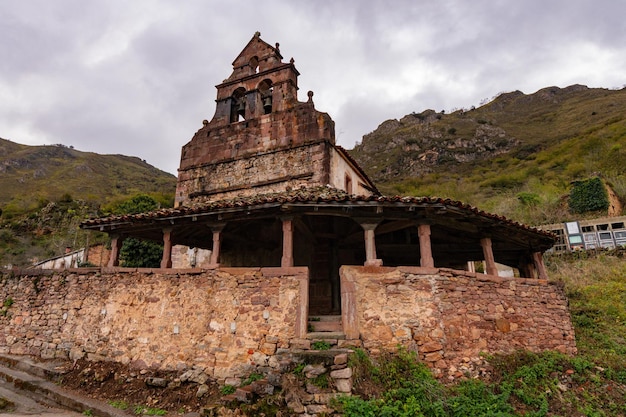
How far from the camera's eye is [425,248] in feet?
27.2

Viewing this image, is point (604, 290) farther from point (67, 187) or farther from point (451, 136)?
point (67, 187)

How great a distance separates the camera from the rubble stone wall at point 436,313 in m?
7.44

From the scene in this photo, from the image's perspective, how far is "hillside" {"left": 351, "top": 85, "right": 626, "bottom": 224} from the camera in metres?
37.1

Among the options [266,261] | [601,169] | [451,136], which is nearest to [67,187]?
[266,261]

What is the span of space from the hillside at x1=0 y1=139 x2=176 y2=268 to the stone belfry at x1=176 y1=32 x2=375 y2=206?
74.4ft

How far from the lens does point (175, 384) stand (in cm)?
785

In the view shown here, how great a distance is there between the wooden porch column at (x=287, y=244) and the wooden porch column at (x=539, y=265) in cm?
765

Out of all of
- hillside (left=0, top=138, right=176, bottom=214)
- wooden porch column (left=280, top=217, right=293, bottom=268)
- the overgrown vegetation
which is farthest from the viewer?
hillside (left=0, top=138, right=176, bottom=214)

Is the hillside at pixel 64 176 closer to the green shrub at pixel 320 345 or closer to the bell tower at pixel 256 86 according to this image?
the bell tower at pixel 256 86

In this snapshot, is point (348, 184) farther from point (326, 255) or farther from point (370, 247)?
point (370, 247)

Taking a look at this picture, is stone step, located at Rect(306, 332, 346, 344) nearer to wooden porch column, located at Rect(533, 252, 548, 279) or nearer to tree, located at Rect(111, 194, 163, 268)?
wooden porch column, located at Rect(533, 252, 548, 279)

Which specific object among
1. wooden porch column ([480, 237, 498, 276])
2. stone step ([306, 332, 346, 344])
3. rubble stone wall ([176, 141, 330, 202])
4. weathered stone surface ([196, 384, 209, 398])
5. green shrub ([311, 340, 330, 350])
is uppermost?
rubble stone wall ([176, 141, 330, 202])

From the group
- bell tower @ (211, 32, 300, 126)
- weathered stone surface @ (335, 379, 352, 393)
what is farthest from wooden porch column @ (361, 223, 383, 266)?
bell tower @ (211, 32, 300, 126)

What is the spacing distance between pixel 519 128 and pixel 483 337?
7129 centimetres
